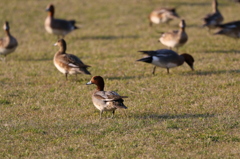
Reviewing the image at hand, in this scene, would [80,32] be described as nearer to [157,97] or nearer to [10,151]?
[157,97]

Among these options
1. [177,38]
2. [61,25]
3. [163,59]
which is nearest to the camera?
[163,59]

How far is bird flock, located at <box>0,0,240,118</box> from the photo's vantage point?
8735 millimetres

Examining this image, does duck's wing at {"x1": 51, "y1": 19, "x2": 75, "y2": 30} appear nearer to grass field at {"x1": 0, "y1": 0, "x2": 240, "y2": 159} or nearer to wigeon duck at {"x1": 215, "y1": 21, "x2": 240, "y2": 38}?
grass field at {"x1": 0, "y1": 0, "x2": 240, "y2": 159}

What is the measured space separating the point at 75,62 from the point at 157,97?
9.23 feet

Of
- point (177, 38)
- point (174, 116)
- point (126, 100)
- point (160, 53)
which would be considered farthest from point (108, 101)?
point (177, 38)

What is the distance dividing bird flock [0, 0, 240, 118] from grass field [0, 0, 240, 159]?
14.5 inches

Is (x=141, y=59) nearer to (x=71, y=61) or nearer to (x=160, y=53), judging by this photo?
(x=160, y=53)

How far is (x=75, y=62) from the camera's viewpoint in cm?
1200

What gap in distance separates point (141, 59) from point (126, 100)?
2.50 meters

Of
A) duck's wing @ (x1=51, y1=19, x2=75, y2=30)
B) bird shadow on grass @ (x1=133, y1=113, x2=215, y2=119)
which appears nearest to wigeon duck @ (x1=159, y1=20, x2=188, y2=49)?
duck's wing @ (x1=51, y1=19, x2=75, y2=30)

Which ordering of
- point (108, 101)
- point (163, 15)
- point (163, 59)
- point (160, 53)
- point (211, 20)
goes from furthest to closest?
point (163, 15) < point (211, 20) < point (160, 53) < point (163, 59) < point (108, 101)

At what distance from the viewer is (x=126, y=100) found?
1032cm

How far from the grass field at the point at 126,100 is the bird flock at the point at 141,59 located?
37 cm

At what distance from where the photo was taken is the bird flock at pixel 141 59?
28.7ft
